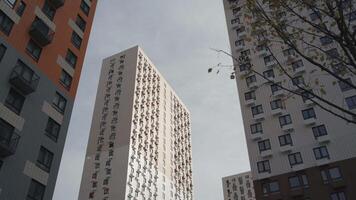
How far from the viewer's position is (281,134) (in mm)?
41562

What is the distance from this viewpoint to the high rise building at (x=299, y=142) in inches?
Answer: 1422

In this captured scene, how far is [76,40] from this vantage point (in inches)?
1351

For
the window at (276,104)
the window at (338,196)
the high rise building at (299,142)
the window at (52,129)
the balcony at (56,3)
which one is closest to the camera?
the window at (52,129)

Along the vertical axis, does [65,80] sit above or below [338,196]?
above

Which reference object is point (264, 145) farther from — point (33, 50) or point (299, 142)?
point (33, 50)

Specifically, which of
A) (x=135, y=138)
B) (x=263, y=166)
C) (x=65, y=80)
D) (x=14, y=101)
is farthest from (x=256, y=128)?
(x=135, y=138)

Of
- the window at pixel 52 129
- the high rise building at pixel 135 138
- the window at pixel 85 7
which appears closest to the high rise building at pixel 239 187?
the high rise building at pixel 135 138

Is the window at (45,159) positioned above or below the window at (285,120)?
below

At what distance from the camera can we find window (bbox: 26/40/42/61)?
28062 millimetres

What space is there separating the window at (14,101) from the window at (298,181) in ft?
95.6

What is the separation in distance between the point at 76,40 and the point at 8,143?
47.8 feet

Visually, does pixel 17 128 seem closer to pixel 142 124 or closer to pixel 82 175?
pixel 82 175

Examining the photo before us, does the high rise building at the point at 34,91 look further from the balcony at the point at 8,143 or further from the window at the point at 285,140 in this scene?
the window at the point at 285,140

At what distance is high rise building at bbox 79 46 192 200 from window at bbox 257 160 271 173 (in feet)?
94.5
